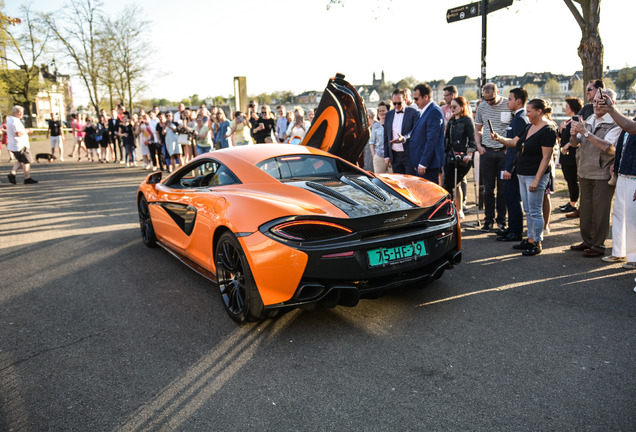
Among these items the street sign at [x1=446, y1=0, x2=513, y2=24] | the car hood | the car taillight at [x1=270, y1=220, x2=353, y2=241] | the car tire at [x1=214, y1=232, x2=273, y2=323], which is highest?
the street sign at [x1=446, y1=0, x2=513, y2=24]

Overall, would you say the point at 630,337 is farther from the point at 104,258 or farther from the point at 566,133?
the point at 104,258

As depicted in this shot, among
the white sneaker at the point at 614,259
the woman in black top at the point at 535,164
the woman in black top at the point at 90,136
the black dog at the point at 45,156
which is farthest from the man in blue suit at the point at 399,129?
the black dog at the point at 45,156

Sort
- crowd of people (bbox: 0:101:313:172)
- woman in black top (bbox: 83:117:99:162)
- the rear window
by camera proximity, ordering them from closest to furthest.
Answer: the rear window, crowd of people (bbox: 0:101:313:172), woman in black top (bbox: 83:117:99:162)

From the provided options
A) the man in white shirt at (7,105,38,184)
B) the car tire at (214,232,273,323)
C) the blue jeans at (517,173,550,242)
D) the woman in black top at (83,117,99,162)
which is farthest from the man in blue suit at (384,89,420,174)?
the woman in black top at (83,117,99,162)

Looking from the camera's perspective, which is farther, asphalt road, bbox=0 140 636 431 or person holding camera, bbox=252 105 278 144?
person holding camera, bbox=252 105 278 144

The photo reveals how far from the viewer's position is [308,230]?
10.8 feet

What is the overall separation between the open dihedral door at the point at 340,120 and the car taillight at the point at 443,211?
2978 mm

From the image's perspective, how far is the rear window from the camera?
4297 mm

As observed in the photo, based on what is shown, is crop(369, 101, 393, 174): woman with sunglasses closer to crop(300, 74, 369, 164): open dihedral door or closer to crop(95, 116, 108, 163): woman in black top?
crop(300, 74, 369, 164): open dihedral door

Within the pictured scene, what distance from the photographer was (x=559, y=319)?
367 cm

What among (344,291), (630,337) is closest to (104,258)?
(344,291)

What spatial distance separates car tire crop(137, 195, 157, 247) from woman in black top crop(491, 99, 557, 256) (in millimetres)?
4581

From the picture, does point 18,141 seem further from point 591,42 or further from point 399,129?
point 591,42

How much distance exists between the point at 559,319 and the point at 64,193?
11.5 m
